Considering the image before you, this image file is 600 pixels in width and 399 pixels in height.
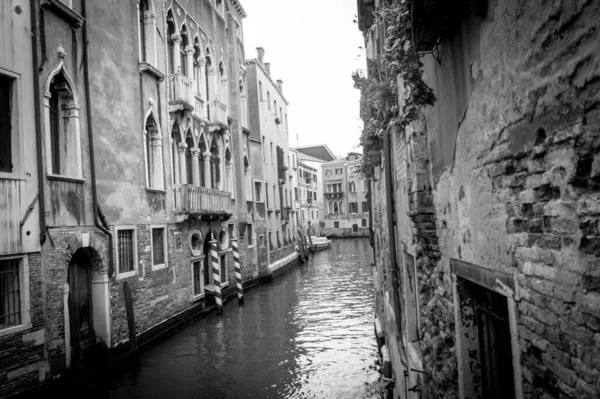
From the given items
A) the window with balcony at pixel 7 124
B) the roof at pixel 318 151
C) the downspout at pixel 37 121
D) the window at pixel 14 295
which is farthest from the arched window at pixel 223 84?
the roof at pixel 318 151

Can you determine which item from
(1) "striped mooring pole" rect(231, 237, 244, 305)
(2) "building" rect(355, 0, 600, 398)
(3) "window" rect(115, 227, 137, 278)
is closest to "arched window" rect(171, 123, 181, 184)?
(3) "window" rect(115, 227, 137, 278)

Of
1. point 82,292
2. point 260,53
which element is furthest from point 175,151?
point 260,53

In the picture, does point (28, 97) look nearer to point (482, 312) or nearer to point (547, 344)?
point (482, 312)

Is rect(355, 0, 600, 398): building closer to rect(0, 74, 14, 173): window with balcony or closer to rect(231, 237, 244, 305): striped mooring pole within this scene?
rect(0, 74, 14, 173): window with balcony

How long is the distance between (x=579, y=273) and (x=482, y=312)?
4.28ft

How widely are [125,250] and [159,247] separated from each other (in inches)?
67.2

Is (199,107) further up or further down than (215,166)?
further up

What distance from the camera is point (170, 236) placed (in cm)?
1229

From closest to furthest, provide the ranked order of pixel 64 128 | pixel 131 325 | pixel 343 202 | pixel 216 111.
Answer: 1. pixel 64 128
2. pixel 131 325
3. pixel 216 111
4. pixel 343 202

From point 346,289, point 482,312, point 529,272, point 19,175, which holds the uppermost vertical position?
point 19,175

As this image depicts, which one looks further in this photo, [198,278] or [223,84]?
[223,84]

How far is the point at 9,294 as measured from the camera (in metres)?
6.80

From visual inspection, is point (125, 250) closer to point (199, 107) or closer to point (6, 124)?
point (6, 124)

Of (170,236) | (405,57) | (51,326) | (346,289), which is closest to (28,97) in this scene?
(51,326)
